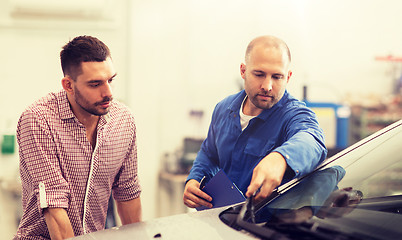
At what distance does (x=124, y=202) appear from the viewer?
1.70 metres

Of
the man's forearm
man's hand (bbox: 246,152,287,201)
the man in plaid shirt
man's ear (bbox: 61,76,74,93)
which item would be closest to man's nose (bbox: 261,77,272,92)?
man's hand (bbox: 246,152,287,201)

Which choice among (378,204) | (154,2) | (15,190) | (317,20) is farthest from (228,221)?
(317,20)

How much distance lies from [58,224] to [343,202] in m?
0.87

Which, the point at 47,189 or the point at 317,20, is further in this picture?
the point at 317,20

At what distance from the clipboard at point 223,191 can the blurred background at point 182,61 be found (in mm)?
2005

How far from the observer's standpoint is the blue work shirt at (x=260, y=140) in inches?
47.7

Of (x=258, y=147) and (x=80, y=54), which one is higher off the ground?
(x=80, y=54)

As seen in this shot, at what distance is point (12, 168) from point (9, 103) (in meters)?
0.53

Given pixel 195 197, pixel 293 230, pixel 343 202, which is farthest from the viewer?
pixel 195 197

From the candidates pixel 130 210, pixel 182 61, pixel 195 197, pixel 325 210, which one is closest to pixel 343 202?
pixel 325 210

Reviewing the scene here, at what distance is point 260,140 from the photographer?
1.38 metres

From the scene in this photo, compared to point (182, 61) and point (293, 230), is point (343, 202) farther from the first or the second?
point (182, 61)

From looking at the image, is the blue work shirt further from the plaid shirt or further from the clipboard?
the plaid shirt

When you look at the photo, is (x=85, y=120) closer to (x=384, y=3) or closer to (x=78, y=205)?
(x=78, y=205)
